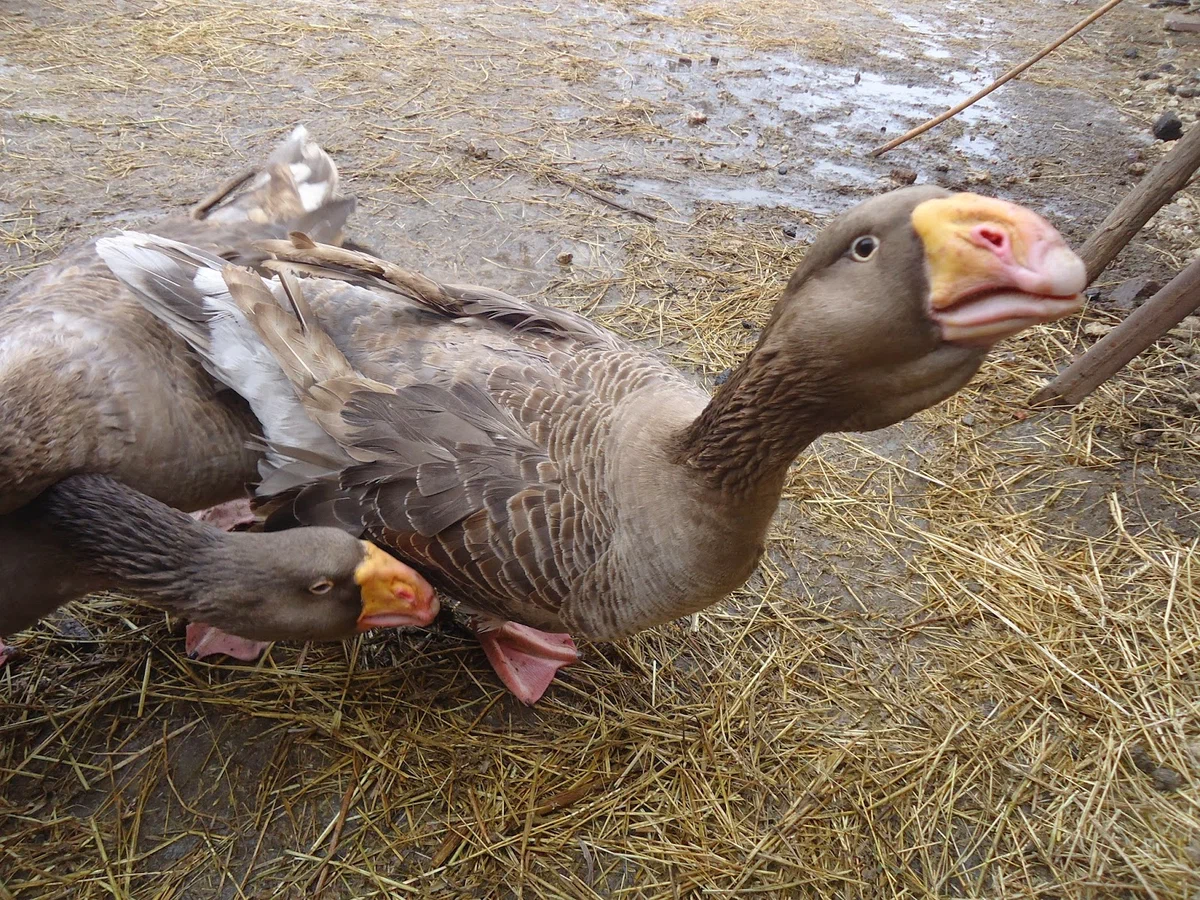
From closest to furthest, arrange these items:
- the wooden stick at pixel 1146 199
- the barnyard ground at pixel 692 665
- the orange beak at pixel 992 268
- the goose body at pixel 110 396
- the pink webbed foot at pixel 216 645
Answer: the orange beak at pixel 992 268 < the goose body at pixel 110 396 < the barnyard ground at pixel 692 665 < the pink webbed foot at pixel 216 645 < the wooden stick at pixel 1146 199

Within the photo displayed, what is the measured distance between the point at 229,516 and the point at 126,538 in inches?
45.0

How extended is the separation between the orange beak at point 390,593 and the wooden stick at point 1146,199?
12.8 feet

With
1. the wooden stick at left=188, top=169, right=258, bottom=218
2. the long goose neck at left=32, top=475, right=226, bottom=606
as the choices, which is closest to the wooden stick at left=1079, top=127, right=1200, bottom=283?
the long goose neck at left=32, top=475, right=226, bottom=606

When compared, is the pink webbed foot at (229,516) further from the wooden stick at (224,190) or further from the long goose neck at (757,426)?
the long goose neck at (757,426)

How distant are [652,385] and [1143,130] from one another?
801 centimetres

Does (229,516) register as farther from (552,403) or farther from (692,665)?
(692,665)

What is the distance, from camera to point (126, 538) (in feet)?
7.47

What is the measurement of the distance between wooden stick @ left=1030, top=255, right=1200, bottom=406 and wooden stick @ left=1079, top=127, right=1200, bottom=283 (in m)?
0.13

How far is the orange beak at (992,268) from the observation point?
1.35 metres

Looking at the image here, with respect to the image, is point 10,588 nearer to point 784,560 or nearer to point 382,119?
point 784,560

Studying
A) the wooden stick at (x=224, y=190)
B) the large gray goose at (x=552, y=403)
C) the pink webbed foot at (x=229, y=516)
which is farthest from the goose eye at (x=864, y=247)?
the wooden stick at (x=224, y=190)

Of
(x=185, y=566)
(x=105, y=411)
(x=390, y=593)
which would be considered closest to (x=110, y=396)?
(x=105, y=411)

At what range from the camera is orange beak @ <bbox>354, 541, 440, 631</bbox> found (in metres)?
2.37

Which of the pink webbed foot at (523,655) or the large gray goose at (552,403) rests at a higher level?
the large gray goose at (552,403)
